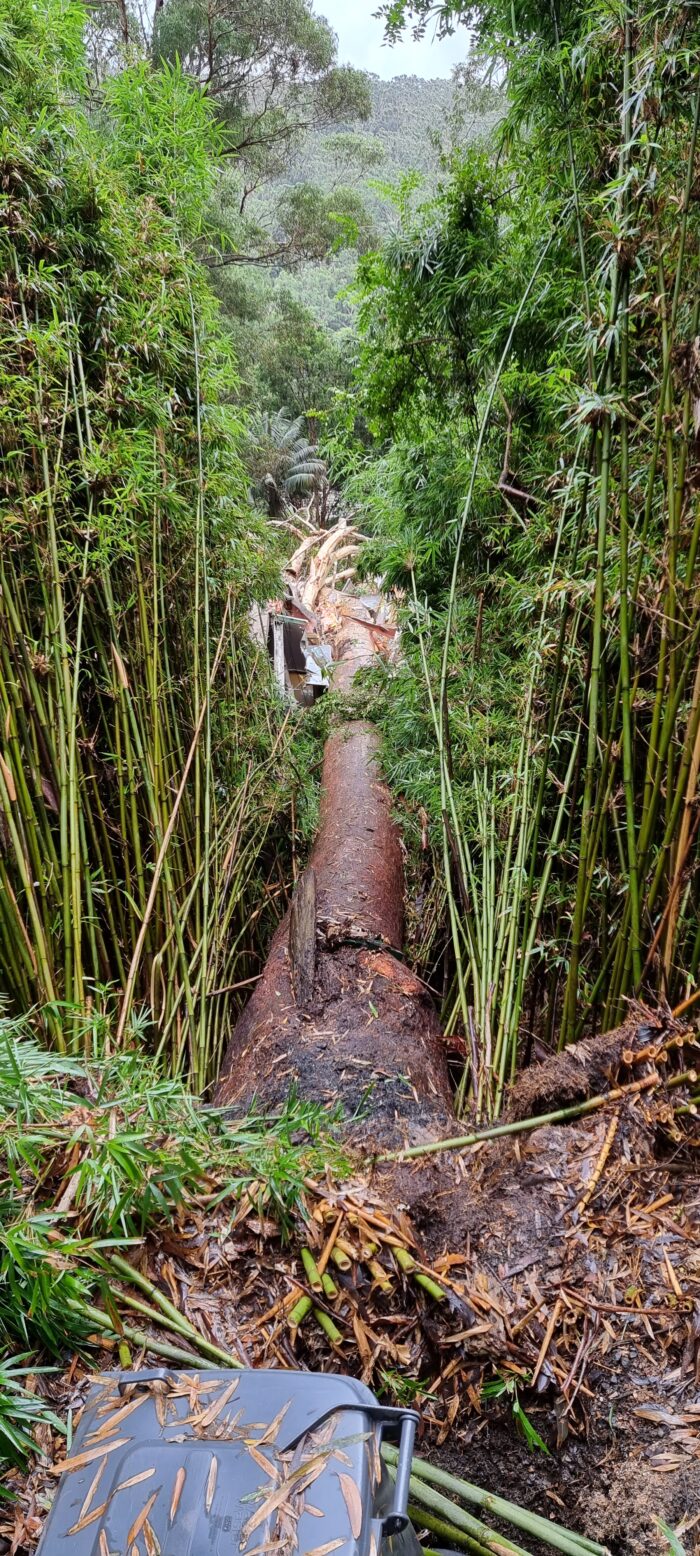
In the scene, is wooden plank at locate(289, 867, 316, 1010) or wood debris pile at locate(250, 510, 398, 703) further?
wood debris pile at locate(250, 510, 398, 703)

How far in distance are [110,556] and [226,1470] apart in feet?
6.70

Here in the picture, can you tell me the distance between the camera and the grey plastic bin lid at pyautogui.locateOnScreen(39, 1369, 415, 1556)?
2.56 ft

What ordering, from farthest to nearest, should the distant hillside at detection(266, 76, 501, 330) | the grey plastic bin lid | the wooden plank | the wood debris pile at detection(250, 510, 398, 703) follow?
the distant hillside at detection(266, 76, 501, 330) → the wood debris pile at detection(250, 510, 398, 703) → the wooden plank → the grey plastic bin lid

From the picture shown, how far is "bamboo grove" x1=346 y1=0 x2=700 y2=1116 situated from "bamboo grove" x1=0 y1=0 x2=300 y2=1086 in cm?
84

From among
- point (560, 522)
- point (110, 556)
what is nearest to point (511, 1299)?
point (560, 522)

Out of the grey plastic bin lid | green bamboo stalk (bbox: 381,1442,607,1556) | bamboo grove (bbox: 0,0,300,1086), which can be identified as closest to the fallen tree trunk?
bamboo grove (bbox: 0,0,300,1086)

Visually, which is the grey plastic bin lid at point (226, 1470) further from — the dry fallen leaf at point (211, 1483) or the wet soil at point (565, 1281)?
the wet soil at point (565, 1281)

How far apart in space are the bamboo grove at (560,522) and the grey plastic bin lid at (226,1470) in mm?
967

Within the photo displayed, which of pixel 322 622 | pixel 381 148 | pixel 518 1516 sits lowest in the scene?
pixel 518 1516

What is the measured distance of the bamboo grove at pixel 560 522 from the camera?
4.87 ft

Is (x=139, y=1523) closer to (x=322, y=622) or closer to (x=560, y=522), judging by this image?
(x=560, y=522)

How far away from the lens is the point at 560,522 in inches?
75.2

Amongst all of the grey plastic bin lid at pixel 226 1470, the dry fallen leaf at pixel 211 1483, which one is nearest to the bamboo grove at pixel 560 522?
the grey plastic bin lid at pixel 226 1470

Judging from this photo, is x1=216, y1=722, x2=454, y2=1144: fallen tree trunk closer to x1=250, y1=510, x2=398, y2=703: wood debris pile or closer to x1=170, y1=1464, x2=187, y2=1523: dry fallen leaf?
x1=170, y1=1464, x2=187, y2=1523: dry fallen leaf
